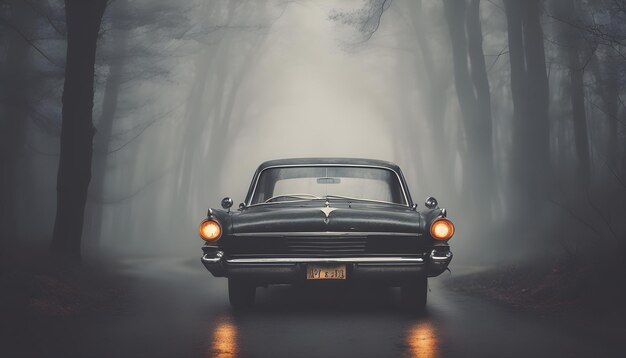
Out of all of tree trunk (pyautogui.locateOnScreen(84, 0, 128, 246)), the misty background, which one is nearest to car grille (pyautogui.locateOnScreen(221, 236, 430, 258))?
the misty background

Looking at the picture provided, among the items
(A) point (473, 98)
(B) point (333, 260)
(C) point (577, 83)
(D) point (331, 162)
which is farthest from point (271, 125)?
(B) point (333, 260)

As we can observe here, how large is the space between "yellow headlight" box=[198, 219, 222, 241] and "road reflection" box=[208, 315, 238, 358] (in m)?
0.82

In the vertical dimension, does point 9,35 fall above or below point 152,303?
above

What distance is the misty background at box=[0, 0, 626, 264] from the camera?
2047cm

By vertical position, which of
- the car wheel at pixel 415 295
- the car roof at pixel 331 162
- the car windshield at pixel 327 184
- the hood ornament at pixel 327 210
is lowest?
the car wheel at pixel 415 295

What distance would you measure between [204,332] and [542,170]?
13.9 m

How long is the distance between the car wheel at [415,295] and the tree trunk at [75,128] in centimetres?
657

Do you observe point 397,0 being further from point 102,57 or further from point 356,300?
point 356,300

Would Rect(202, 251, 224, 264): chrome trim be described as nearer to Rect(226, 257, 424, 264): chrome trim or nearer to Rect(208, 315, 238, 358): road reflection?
Rect(226, 257, 424, 264): chrome trim

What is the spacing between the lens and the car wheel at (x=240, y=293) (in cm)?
937

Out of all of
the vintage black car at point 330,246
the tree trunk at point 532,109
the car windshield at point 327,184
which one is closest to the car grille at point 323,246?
the vintage black car at point 330,246

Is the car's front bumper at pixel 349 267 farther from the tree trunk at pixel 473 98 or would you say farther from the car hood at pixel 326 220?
the tree trunk at pixel 473 98

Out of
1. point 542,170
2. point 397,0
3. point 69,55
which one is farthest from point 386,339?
point 397,0

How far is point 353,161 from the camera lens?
10.2 m
